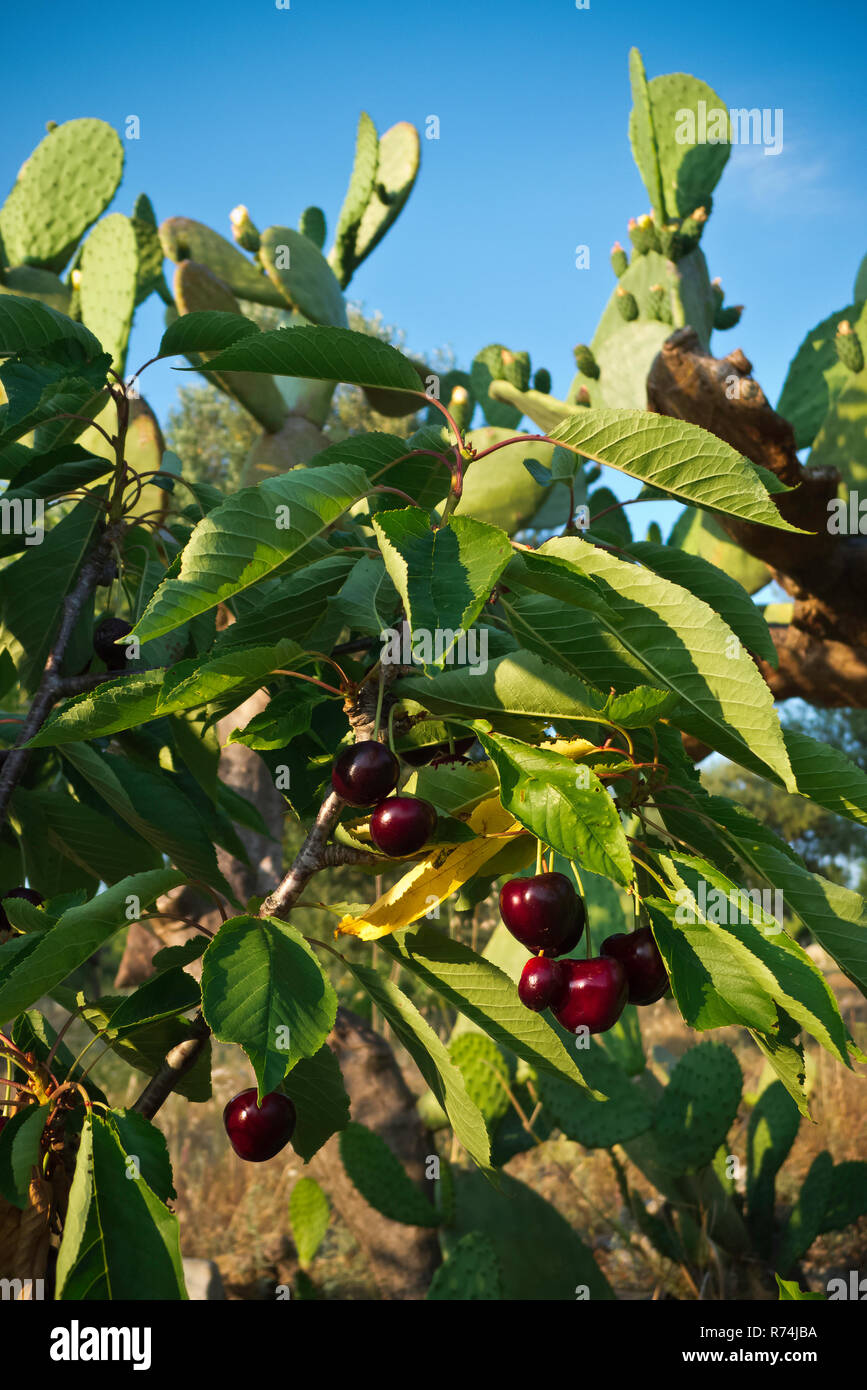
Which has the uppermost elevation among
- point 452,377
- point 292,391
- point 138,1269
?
point 452,377

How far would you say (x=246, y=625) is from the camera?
92 cm

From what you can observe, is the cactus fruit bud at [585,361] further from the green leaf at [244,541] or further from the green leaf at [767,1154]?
the green leaf at [244,541]

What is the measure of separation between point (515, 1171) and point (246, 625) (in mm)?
4676

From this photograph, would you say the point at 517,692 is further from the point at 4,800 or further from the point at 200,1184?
the point at 200,1184

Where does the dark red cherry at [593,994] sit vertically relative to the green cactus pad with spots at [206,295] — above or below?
below

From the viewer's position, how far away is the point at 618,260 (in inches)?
183

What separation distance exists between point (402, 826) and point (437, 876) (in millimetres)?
91

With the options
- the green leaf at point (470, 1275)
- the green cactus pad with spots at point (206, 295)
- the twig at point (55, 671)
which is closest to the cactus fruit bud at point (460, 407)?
the green cactus pad with spots at point (206, 295)

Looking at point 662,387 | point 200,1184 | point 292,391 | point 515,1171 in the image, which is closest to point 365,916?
point 662,387

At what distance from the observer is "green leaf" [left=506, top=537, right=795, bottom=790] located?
0.75 metres

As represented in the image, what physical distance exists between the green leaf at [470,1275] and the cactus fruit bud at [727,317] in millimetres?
3980

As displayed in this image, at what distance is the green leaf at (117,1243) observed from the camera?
760mm

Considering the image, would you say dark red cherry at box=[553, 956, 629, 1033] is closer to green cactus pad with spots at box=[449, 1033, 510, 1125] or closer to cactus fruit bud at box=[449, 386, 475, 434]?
green cactus pad with spots at box=[449, 1033, 510, 1125]

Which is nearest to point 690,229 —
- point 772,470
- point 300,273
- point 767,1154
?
point 300,273
